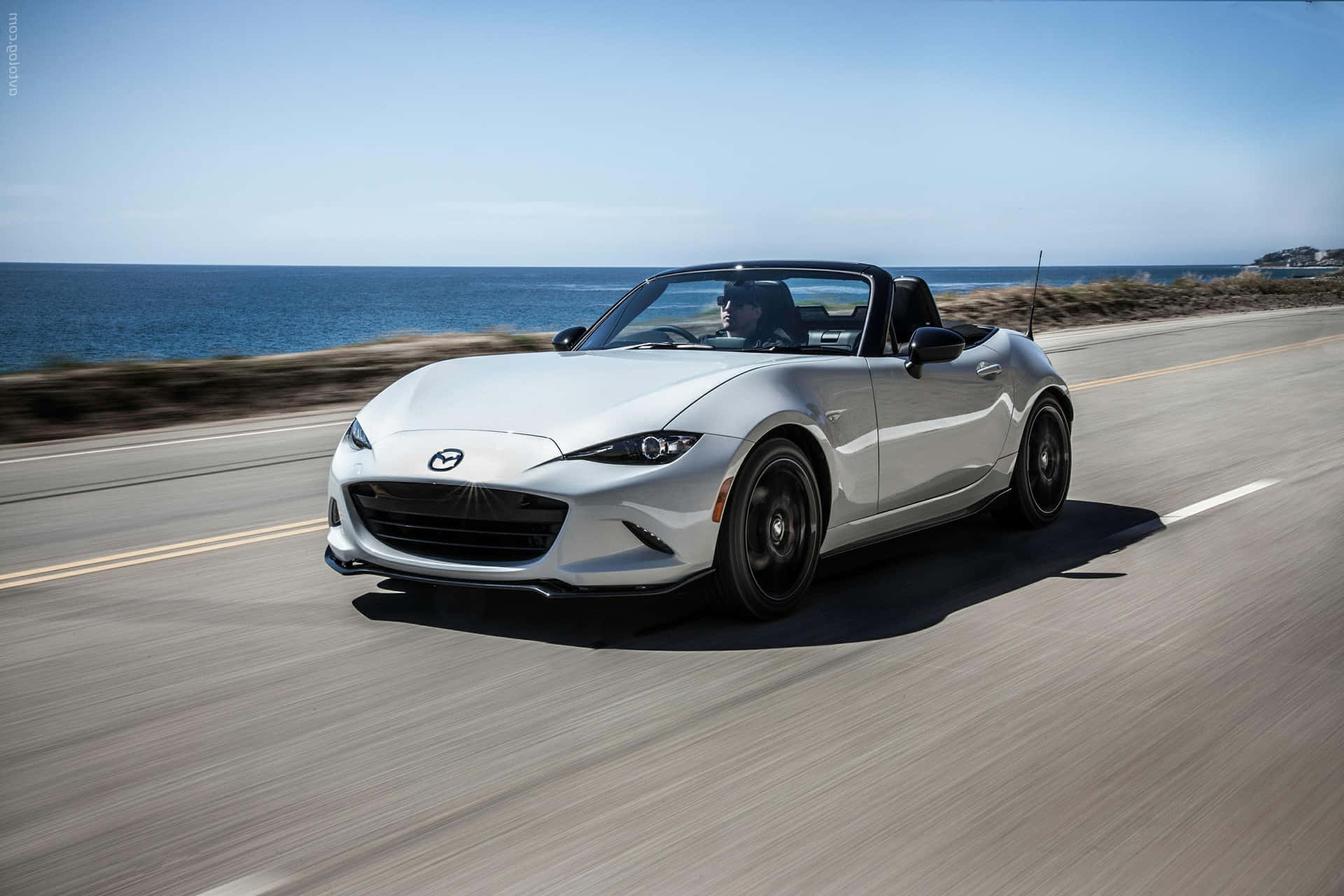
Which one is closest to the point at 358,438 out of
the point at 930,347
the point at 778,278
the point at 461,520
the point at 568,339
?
the point at 461,520

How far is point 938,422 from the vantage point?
6.15 metres

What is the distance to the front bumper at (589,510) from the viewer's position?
4.66 metres

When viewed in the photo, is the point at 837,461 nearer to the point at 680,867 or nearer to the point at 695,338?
the point at 695,338

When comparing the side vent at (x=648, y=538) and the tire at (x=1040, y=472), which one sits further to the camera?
the tire at (x=1040, y=472)

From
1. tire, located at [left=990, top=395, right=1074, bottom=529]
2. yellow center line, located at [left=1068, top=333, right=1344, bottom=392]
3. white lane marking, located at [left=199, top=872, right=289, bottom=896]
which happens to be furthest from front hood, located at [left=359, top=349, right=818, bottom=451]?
yellow center line, located at [left=1068, top=333, right=1344, bottom=392]

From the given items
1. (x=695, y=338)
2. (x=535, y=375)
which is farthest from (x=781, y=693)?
(x=695, y=338)

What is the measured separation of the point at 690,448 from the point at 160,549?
3304 millimetres

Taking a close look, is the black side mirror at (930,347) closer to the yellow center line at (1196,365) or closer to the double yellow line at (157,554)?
the double yellow line at (157,554)

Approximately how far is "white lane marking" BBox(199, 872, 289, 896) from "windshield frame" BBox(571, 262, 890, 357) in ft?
11.5

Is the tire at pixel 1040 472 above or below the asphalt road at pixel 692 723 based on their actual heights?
above

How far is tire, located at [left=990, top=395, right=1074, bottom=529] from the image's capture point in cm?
698

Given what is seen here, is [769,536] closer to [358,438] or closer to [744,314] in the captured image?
[744,314]

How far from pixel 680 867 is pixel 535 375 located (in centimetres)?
291

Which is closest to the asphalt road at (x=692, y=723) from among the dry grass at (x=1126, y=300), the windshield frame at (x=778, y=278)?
the windshield frame at (x=778, y=278)
